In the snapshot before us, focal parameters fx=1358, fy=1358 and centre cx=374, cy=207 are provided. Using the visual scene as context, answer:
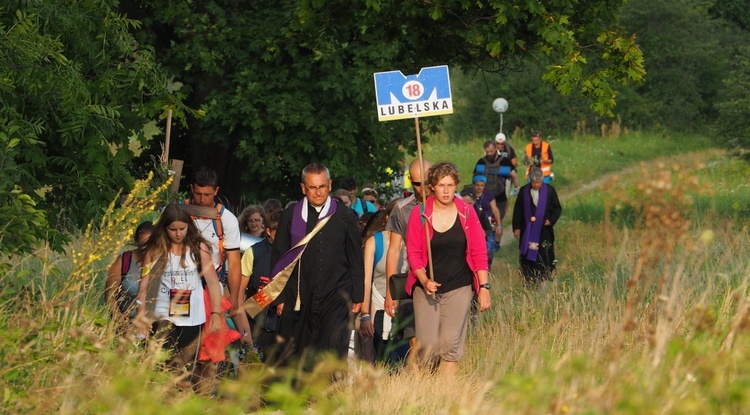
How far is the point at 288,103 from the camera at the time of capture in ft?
62.1

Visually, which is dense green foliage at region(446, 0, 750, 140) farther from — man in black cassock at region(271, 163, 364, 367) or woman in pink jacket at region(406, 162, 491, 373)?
woman in pink jacket at region(406, 162, 491, 373)

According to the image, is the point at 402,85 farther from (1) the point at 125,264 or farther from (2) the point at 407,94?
(1) the point at 125,264

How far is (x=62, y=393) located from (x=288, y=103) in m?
12.7

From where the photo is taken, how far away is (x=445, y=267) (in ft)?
31.3

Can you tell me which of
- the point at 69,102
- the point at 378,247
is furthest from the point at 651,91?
the point at 69,102

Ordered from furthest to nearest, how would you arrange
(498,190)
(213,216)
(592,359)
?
1. (498,190)
2. (213,216)
3. (592,359)

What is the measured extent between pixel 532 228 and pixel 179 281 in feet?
24.3

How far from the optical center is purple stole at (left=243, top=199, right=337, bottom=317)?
9.86 m

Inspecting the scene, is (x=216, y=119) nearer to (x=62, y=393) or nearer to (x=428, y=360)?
(x=428, y=360)

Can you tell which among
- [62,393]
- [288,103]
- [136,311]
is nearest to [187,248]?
[136,311]

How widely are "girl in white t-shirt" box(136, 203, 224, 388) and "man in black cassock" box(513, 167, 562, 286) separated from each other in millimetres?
7111

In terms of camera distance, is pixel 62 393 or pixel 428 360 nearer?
pixel 62 393

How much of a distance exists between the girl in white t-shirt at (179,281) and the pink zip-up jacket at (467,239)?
1.39 m

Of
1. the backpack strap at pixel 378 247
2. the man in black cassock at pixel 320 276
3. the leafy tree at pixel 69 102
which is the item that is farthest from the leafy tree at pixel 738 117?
the man in black cassock at pixel 320 276
